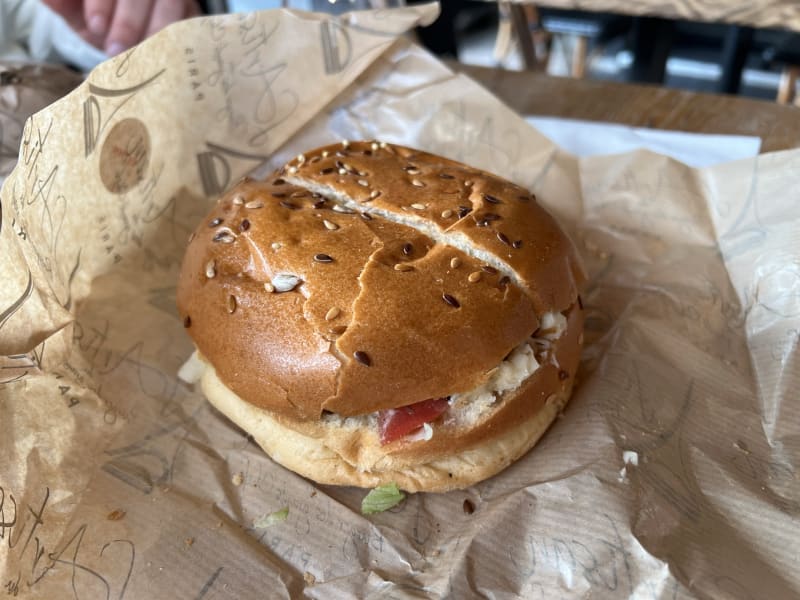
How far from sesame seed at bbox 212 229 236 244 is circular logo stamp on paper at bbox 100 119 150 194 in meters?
0.43

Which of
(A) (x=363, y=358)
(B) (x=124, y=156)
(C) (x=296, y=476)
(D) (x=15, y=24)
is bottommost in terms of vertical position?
(C) (x=296, y=476)

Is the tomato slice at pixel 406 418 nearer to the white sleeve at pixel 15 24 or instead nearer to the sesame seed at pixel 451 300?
the sesame seed at pixel 451 300

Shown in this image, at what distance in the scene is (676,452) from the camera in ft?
5.32

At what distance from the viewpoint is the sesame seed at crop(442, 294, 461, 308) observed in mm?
1499

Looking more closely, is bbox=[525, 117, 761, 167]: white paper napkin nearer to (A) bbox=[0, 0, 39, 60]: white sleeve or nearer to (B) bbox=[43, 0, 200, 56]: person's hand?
(B) bbox=[43, 0, 200, 56]: person's hand

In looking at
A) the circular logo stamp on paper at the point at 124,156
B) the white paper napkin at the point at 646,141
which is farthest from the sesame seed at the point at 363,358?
the white paper napkin at the point at 646,141

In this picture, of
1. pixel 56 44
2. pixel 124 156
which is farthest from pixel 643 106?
pixel 56 44

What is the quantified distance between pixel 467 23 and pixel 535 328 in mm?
5625

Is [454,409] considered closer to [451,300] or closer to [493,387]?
[493,387]

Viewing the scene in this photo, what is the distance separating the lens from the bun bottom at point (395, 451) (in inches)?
61.3

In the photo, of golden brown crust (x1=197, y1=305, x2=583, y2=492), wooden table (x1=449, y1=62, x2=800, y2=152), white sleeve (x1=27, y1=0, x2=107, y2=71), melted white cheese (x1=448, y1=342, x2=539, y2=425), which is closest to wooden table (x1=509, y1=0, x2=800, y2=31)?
wooden table (x1=449, y1=62, x2=800, y2=152)

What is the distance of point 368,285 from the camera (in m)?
1.51

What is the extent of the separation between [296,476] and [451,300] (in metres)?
0.59

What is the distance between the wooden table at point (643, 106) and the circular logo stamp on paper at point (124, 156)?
157 cm
